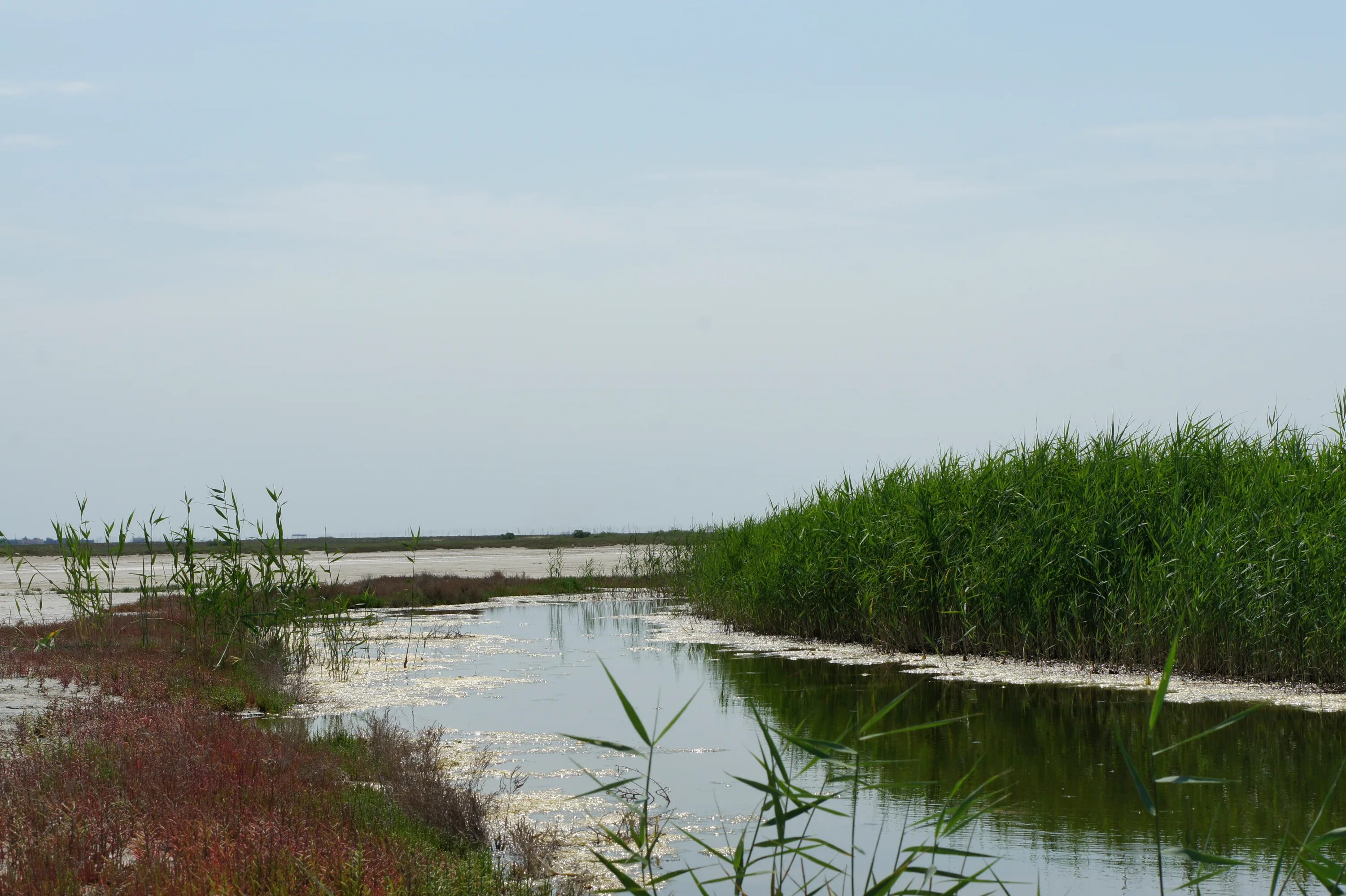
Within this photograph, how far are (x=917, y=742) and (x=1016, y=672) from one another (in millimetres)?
3840

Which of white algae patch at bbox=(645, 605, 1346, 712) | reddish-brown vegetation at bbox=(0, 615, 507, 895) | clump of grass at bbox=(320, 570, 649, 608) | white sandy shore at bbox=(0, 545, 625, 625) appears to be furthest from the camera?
white sandy shore at bbox=(0, 545, 625, 625)

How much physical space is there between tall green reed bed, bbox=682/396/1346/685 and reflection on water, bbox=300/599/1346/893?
1.29 m

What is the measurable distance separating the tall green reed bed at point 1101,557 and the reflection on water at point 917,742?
1290mm

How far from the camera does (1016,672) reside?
1379 cm

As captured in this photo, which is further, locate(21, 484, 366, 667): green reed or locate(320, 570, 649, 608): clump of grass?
locate(320, 570, 649, 608): clump of grass

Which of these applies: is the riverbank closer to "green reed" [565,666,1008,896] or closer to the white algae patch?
"green reed" [565,666,1008,896]

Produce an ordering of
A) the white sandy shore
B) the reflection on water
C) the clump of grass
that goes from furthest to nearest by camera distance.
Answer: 1. the white sandy shore
2. the clump of grass
3. the reflection on water

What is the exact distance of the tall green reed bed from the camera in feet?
39.5

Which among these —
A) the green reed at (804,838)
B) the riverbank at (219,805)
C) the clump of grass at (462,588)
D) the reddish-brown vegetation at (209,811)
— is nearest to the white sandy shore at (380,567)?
the clump of grass at (462,588)

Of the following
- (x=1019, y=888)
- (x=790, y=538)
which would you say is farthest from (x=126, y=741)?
(x=790, y=538)

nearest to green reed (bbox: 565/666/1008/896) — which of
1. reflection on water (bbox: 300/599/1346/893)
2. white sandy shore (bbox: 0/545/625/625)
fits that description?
reflection on water (bbox: 300/599/1346/893)

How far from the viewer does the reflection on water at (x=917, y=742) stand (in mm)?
7070

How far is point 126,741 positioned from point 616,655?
385 inches

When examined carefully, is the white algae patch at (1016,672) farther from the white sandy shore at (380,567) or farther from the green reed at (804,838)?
the white sandy shore at (380,567)
